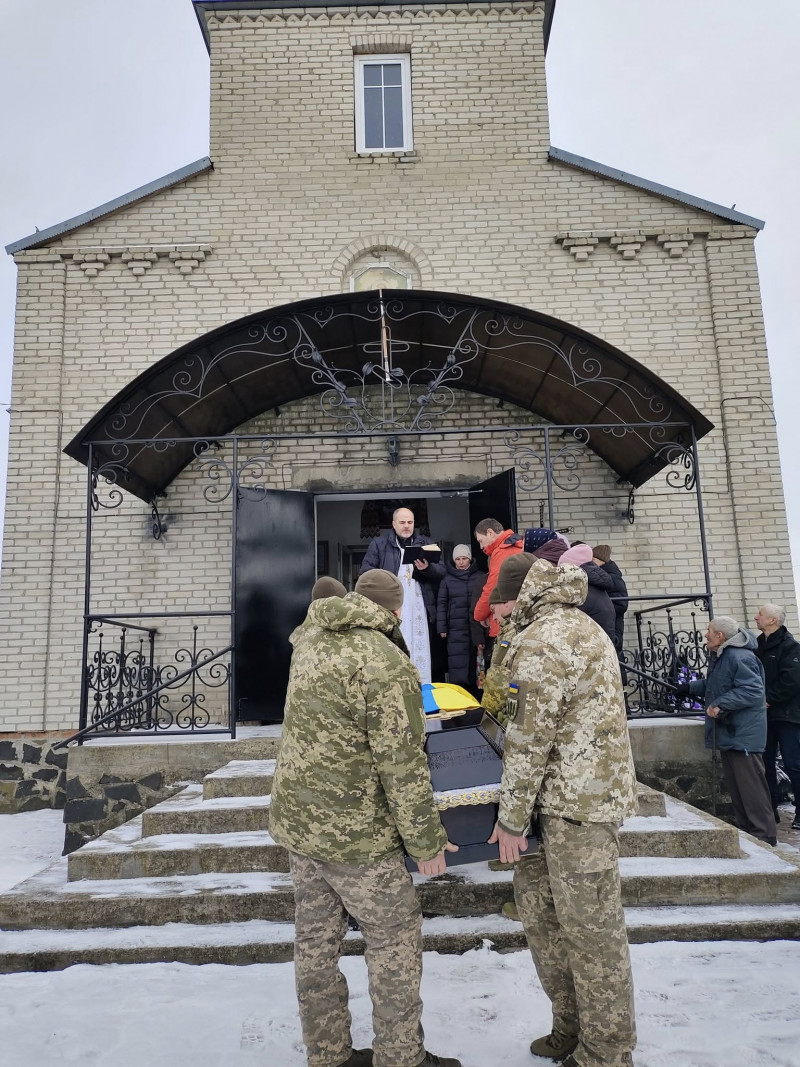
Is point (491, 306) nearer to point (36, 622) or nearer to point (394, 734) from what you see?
point (394, 734)

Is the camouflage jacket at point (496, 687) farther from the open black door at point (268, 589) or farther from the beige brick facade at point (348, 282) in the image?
the beige brick facade at point (348, 282)

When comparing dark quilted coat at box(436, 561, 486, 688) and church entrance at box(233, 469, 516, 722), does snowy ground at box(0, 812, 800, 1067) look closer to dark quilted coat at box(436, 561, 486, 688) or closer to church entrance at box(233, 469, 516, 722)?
dark quilted coat at box(436, 561, 486, 688)

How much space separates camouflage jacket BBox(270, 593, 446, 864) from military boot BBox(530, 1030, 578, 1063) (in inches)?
31.9

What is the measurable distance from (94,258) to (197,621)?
12.7 feet

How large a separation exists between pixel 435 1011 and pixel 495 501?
16.2ft

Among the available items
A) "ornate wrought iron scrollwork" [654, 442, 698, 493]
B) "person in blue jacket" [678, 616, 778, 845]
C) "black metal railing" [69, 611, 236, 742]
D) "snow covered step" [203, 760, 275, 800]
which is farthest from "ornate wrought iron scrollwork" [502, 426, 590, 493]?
"snow covered step" [203, 760, 275, 800]

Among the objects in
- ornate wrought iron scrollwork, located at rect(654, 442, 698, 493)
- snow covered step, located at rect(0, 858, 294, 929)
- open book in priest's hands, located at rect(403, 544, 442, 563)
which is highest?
ornate wrought iron scrollwork, located at rect(654, 442, 698, 493)

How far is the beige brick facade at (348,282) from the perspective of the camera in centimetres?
738

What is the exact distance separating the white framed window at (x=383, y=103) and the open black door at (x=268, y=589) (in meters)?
4.15

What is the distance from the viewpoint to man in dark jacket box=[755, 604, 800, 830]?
566 centimetres

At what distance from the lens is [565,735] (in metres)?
2.42

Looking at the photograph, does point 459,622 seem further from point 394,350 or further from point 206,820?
point 394,350

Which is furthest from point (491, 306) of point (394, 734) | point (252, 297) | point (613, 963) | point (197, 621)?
point (613, 963)

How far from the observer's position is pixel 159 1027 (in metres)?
2.78
